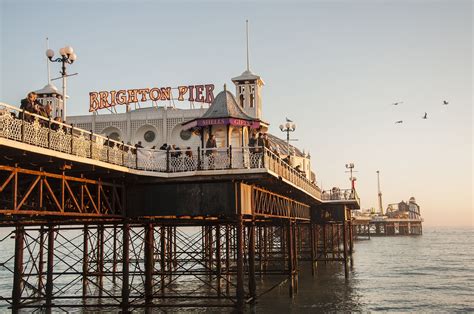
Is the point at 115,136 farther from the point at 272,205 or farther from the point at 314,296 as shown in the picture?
the point at 314,296

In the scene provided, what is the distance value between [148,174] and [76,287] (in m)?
25.8

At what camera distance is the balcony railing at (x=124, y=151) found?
16.8m

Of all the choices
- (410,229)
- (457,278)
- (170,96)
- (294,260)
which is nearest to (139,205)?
(294,260)

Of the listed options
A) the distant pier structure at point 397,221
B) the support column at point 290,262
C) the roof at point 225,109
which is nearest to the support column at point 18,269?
the roof at point 225,109

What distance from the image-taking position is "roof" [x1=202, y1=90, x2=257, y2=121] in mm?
27969

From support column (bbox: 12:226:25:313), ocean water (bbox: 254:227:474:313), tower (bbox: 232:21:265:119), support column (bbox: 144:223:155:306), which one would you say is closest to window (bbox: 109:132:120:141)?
tower (bbox: 232:21:265:119)

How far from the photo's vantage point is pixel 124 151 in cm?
2325

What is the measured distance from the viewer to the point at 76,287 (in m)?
46.0

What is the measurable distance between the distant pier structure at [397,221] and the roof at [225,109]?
12477cm

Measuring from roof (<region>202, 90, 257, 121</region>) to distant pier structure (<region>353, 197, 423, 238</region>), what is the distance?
124772 mm

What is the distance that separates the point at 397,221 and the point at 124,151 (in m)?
158

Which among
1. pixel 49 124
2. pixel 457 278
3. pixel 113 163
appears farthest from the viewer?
pixel 457 278

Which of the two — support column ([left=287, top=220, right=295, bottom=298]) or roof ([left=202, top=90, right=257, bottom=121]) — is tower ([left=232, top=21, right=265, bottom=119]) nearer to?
support column ([left=287, top=220, right=295, bottom=298])

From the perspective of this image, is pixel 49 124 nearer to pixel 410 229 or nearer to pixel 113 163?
pixel 113 163
